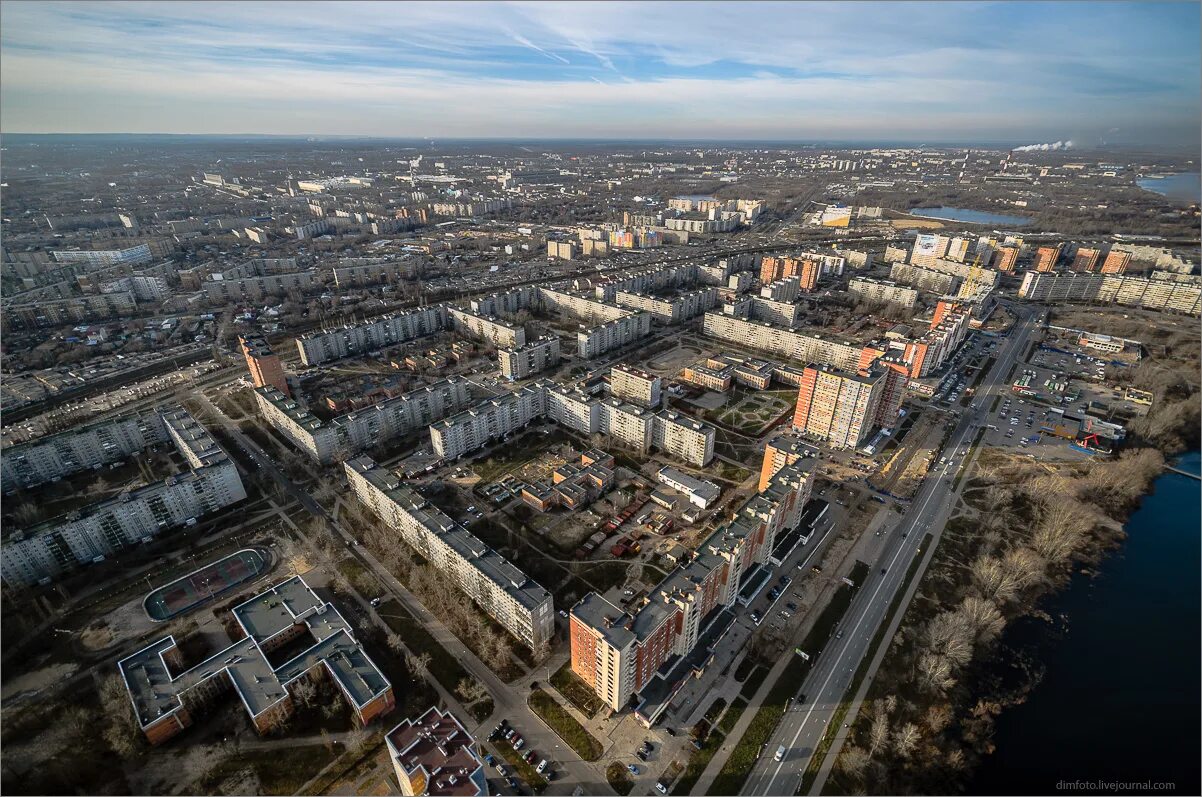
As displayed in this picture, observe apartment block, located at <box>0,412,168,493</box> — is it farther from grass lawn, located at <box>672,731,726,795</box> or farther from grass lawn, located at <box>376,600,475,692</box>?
grass lawn, located at <box>672,731,726,795</box>

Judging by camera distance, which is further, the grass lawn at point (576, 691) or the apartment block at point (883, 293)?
the apartment block at point (883, 293)

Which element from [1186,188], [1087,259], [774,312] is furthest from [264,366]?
[1087,259]

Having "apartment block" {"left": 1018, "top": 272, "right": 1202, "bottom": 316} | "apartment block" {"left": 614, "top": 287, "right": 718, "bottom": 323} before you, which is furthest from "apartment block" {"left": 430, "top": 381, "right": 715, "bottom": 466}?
"apartment block" {"left": 1018, "top": 272, "right": 1202, "bottom": 316}

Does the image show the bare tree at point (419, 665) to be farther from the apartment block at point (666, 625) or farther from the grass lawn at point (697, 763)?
the grass lawn at point (697, 763)

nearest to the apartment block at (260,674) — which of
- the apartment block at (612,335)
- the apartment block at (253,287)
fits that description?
the apartment block at (612,335)

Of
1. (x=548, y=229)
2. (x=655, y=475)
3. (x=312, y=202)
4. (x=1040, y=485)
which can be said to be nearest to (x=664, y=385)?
(x=655, y=475)

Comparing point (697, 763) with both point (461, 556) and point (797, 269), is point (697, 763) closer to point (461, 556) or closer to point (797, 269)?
point (461, 556)

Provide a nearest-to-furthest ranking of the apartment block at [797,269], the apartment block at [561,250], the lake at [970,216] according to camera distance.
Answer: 1. the apartment block at [797,269]
2. the apartment block at [561,250]
3. the lake at [970,216]
